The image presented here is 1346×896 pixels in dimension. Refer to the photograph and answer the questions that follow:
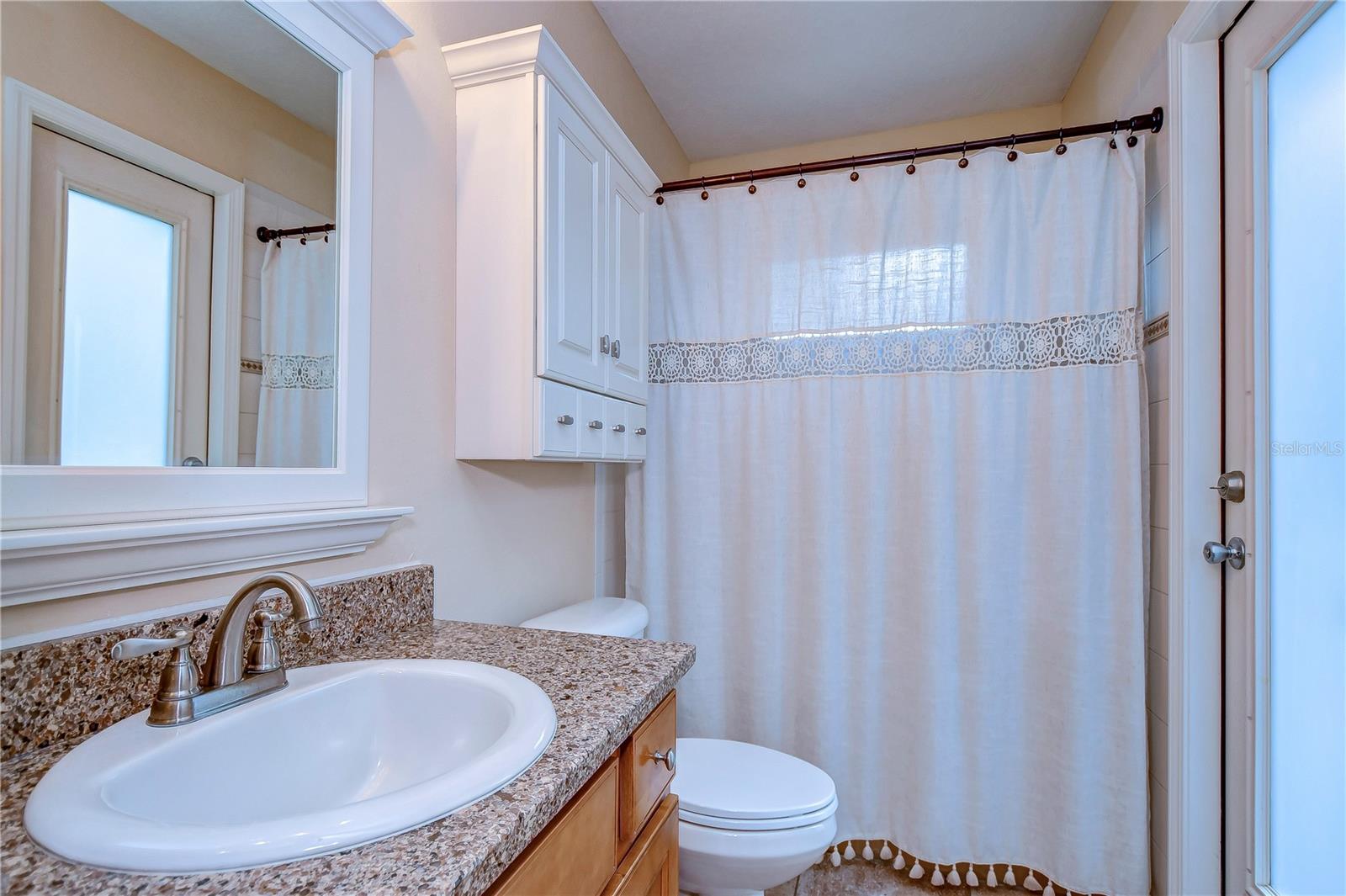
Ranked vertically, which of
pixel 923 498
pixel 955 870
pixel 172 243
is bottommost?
pixel 955 870

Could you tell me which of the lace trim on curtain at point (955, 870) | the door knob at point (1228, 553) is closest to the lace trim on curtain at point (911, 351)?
the door knob at point (1228, 553)

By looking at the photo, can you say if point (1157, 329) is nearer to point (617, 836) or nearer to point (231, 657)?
point (617, 836)

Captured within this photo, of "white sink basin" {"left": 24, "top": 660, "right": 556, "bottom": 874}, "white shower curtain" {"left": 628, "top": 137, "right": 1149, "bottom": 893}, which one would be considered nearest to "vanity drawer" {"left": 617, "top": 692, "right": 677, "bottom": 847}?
Answer: "white sink basin" {"left": 24, "top": 660, "right": 556, "bottom": 874}

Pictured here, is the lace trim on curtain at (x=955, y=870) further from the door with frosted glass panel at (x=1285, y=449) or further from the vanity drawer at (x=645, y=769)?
the vanity drawer at (x=645, y=769)

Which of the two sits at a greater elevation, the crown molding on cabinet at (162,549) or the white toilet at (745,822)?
the crown molding on cabinet at (162,549)

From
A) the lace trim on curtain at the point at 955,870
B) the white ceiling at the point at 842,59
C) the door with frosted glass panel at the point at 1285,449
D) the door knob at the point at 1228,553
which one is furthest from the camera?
the white ceiling at the point at 842,59

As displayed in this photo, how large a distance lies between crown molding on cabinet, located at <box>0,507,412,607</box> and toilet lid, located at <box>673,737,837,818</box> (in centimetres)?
96

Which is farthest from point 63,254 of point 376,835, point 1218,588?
point 1218,588

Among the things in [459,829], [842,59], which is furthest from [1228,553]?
[842,59]

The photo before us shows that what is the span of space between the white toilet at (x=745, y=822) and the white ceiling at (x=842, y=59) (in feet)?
6.00

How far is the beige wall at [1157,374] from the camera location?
1.49 m

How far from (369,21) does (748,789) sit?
169 centimetres

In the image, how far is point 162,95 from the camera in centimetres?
76

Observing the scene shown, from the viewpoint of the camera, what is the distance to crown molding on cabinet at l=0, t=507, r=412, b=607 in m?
0.60
